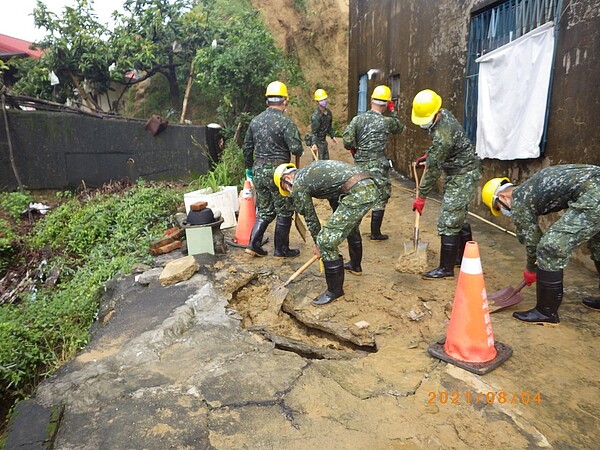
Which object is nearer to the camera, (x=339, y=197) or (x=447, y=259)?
(x=339, y=197)

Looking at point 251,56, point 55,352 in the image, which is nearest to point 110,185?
point 251,56

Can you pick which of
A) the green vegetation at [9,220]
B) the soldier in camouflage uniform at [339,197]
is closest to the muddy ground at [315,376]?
the soldier in camouflage uniform at [339,197]

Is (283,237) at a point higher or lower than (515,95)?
lower

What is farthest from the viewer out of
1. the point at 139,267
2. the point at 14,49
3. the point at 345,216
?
the point at 14,49

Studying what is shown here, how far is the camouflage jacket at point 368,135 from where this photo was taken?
17.7 feet

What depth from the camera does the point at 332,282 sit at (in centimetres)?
386

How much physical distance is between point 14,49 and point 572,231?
14.7 meters

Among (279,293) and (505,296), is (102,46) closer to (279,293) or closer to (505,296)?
(279,293)

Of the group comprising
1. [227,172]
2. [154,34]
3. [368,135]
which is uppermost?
[154,34]

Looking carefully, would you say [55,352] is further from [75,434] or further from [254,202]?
[254,202]

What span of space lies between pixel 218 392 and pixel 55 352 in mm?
2281

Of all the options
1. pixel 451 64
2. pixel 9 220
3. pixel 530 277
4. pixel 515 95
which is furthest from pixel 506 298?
pixel 9 220

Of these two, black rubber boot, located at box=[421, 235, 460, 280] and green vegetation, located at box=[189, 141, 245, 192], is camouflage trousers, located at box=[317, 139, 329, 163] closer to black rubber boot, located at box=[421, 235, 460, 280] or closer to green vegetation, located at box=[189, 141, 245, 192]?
green vegetation, located at box=[189, 141, 245, 192]

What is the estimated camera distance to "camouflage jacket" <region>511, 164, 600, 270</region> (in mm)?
3117
